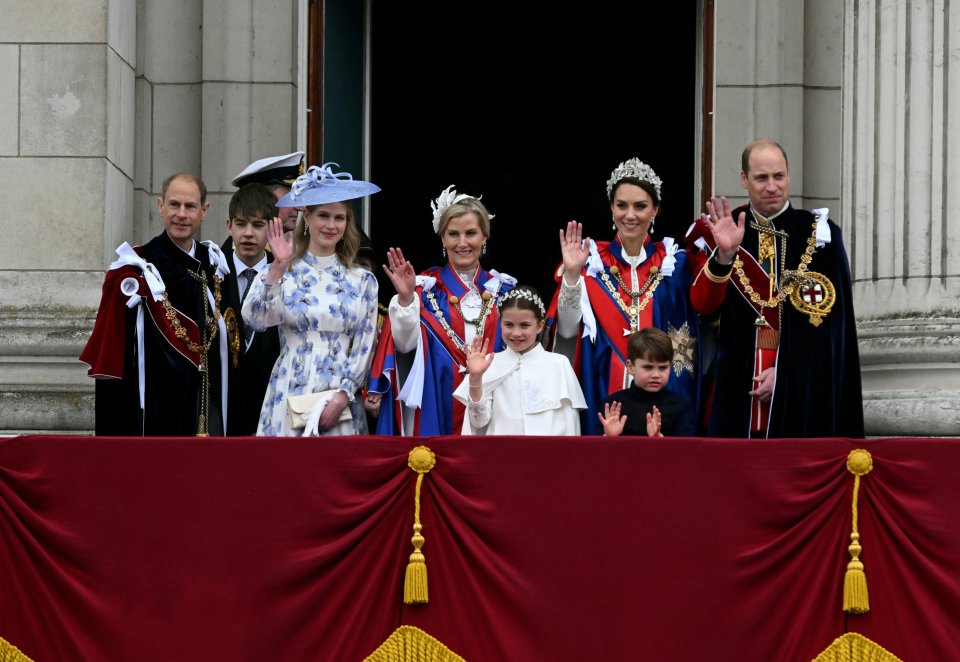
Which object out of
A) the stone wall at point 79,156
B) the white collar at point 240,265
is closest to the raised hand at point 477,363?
the white collar at point 240,265

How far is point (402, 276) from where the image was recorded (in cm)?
749

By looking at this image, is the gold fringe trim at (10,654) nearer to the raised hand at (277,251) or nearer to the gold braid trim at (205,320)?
the gold braid trim at (205,320)

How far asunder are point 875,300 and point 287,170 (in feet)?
9.75

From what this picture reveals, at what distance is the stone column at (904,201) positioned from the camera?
8133mm

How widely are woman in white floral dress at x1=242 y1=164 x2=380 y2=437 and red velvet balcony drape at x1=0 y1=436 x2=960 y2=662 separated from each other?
33.3 inches

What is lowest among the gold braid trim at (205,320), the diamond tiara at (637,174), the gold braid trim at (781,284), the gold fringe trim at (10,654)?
the gold fringe trim at (10,654)

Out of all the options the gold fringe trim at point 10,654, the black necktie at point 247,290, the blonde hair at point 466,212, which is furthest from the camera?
the black necktie at point 247,290

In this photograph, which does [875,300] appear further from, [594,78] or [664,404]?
[594,78]

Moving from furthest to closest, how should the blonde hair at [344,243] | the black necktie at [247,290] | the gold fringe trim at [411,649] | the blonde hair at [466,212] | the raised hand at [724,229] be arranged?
the black necktie at [247,290], the blonde hair at [466,212], the blonde hair at [344,243], the raised hand at [724,229], the gold fringe trim at [411,649]

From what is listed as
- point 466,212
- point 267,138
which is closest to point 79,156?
point 267,138

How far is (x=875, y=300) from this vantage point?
27.7 ft

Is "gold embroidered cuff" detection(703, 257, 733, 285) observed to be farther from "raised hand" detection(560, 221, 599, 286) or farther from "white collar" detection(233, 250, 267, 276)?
"white collar" detection(233, 250, 267, 276)

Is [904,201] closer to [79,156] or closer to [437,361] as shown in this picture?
[437,361]

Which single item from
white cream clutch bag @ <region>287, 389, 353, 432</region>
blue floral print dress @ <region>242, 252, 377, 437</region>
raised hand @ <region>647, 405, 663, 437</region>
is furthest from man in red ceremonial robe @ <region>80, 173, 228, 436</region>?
raised hand @ <region>647, 405, 663, 437</region>
